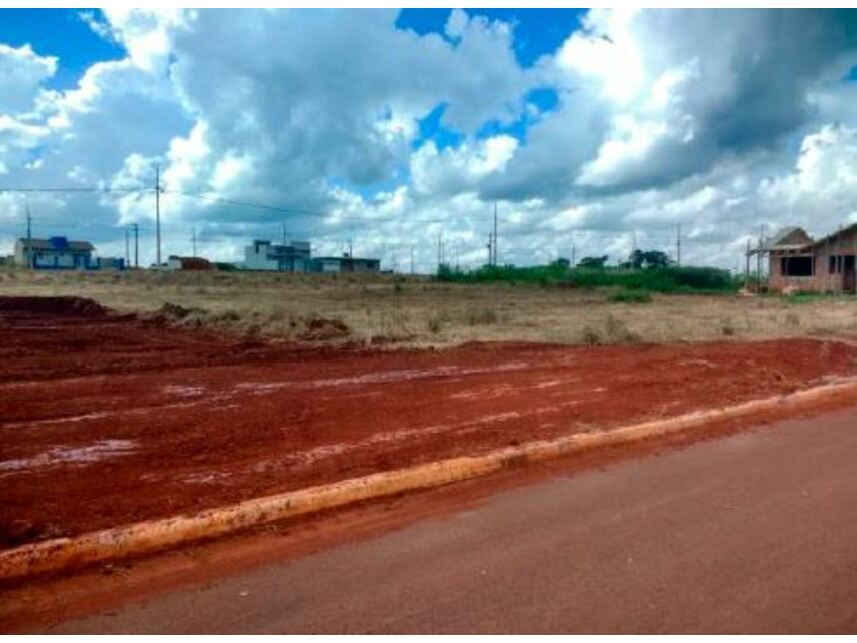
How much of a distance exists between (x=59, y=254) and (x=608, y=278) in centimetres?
7814

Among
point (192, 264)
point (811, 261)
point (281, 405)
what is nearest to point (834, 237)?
point (811, 261)

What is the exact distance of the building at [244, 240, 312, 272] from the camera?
402ft

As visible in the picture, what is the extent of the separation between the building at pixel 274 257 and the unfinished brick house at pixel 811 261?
7618 cm

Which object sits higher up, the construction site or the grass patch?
the grass patch

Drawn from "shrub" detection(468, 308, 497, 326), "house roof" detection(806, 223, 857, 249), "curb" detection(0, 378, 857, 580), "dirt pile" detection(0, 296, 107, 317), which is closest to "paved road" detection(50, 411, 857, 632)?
"curb" detection(0, 378, 857, 580)

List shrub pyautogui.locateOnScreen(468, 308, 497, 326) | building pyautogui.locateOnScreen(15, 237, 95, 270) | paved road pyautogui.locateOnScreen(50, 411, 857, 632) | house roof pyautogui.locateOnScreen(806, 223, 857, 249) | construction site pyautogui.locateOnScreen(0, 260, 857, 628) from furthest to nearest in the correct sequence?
building pyautogui.locateOnScreen(15, 237, 95, 270), house roof pyautogui.locateOnScreen(806, 223, 857, 249), shrub pyautogui.locateOnScreen(468, 308, 497, 326), construction site pyautogui.locateOnScreen(0, 260, 857, 628), paved road pyautogui.locateOnScreen(50, 411, 857, 632)

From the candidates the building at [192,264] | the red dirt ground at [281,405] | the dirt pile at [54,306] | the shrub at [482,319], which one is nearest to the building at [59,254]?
the building at [192,264]

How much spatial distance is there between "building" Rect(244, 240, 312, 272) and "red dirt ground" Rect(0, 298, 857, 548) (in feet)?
339

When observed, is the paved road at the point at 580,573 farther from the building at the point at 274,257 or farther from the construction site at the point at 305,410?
the building at the point at 274,257

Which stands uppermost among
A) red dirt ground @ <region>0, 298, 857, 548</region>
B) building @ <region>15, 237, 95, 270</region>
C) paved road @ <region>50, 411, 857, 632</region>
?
building @ <region>15, 237, 95, 270</region>

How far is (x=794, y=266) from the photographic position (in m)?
58.4

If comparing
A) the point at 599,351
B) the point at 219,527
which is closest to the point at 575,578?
the point at 219,527

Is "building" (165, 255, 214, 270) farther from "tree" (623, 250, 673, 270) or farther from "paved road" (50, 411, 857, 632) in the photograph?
"paved road" (50, 411, 857, 632)

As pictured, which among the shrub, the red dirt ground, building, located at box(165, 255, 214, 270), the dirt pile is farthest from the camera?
building, located at box(165, 255, 214, 270)
